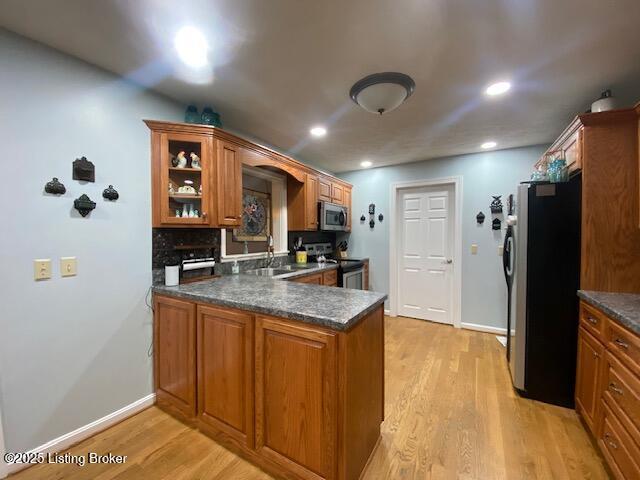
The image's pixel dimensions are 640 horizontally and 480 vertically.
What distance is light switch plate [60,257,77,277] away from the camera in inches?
64.2

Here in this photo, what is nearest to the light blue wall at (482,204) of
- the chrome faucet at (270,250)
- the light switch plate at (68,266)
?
the chrome faucet at (270,250)

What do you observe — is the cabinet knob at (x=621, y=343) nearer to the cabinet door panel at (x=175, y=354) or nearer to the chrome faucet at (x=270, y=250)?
the cabinet door panel at (x=175, y=354)

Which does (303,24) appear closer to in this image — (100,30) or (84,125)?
(100,30)

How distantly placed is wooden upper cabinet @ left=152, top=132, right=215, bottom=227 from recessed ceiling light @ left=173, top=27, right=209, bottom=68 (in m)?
0.53

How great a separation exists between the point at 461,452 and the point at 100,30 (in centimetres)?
315

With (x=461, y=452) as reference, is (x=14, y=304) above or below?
above

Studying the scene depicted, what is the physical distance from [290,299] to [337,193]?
2749 millimetres

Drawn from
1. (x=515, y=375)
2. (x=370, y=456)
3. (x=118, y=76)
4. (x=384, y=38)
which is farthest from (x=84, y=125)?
(x=515, y=375)

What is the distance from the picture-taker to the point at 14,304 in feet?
4.82

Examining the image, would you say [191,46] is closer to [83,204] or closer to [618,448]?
[83,204]

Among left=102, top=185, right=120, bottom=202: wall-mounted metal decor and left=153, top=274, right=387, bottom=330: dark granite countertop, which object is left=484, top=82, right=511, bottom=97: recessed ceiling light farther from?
left=102, top=185, right=120, bottom=202: wall-mounted metal decor

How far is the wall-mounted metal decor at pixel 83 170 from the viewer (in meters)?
1.66

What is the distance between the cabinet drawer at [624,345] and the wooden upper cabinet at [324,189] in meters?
2.93

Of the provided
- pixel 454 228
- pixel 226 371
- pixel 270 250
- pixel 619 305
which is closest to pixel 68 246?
pixel 226 371
